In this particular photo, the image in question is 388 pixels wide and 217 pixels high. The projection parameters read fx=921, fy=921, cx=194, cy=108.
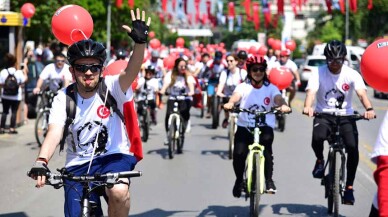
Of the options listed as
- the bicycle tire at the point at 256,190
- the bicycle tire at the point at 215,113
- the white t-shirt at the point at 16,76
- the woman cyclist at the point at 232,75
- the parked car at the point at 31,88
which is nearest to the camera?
the bicycle tire at the point at 256,190

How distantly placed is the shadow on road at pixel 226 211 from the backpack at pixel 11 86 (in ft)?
28.4

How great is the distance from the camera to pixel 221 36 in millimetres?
134500

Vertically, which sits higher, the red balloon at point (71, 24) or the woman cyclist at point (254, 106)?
the red balloon at point (71, 24)

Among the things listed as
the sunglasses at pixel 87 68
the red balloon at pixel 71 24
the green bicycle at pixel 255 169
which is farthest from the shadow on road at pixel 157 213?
the sunglasses at pixel 87 68

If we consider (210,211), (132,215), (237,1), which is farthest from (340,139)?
(237,1)

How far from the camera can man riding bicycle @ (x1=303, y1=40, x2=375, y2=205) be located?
31.4 feet

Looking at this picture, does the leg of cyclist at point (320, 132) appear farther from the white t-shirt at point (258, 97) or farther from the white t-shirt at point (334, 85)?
the white t-shirt at point (258, 97)

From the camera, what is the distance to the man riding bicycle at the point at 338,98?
31.4 feet

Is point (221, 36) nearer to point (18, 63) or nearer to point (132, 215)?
point (18, 63)

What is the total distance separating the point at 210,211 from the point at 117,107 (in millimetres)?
3953

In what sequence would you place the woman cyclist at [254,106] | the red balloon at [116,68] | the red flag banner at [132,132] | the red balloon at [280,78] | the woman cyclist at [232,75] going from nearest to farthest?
the red flag banner at [132,132] → the red balloon at [116,68] → the woman cyclist at [254,106] → the red balloon at [280,78] → the woman cyclist at [232,75]

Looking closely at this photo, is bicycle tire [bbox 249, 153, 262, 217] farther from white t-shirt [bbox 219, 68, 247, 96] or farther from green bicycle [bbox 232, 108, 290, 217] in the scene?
white t-shirt [bbox 219, 68, 247, 96]

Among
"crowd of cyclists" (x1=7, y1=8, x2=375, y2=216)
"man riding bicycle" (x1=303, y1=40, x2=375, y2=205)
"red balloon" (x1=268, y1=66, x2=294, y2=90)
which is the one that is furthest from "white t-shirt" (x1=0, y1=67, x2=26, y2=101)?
"man riding bicycle" (x1=303, y1=40, x2=375, y2=205)

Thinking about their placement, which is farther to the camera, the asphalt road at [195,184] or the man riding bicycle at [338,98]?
the asphalt road at [195,184]
